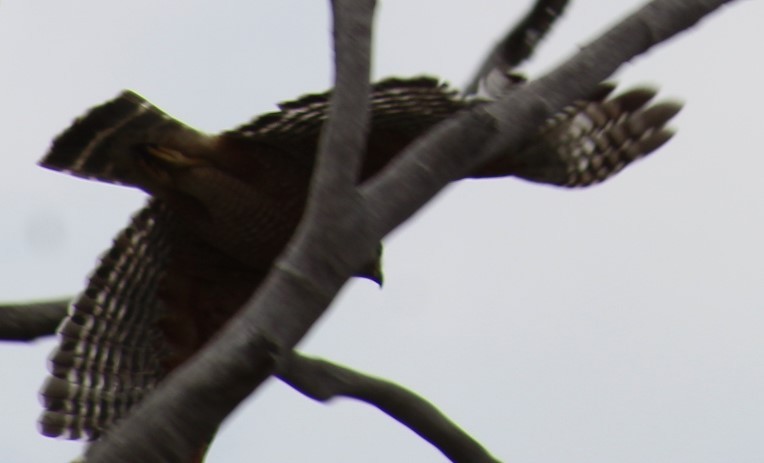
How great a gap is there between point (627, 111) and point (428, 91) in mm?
1020

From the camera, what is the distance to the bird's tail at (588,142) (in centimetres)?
417

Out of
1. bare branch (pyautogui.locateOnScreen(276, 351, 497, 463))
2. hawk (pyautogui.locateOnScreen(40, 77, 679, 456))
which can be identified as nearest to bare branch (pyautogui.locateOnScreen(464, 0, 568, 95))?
hawk (pyautogui.locateOnScreen(40, 77, 679, 456))

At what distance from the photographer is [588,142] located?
429 cm

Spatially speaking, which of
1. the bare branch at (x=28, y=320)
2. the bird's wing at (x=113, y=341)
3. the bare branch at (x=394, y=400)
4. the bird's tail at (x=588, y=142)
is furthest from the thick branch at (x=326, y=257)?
the bird's wing at (x=113, y=341)

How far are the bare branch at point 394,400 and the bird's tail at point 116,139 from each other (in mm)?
1613

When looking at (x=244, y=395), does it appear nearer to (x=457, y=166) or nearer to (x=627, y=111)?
(x=457, y=166)

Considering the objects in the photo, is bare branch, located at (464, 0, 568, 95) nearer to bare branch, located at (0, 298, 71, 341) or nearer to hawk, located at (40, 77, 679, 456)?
hawk, located at (40, 77, 679, 456)

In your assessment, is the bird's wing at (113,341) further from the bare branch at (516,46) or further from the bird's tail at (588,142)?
the bare branch at (516,46)

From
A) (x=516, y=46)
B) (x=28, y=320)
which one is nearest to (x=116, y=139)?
(x=28, y=320)

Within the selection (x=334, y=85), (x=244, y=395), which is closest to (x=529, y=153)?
(x=334, y=85)

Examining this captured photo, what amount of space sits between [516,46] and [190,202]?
4.79 ft

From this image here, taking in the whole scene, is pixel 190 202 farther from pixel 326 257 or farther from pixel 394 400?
pixel 326 257

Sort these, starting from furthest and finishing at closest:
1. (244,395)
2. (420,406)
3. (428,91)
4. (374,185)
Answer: (428,91), (420,406), (374,185), (244,395)

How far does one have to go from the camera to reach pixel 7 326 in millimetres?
3170
